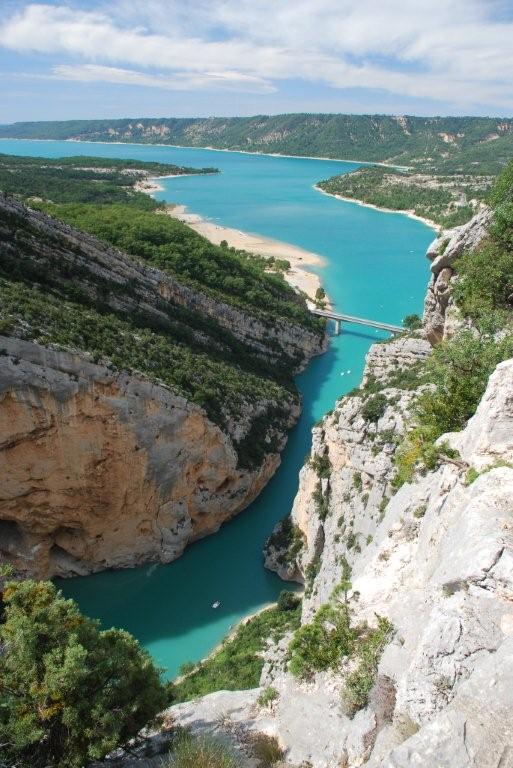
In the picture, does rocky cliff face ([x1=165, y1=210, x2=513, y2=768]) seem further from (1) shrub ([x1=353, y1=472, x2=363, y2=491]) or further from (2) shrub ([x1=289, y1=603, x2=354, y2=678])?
(1) shrub ([x1=353, y1=472, x2=363, y2=491])

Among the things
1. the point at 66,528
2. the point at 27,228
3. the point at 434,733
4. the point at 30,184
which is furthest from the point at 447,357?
the point at 30,184

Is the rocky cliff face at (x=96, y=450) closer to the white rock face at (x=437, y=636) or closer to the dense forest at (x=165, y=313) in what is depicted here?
the dense forest at (x=165, y=313)

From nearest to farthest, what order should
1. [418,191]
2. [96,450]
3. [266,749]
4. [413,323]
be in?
[266,749]
[96,450]
[413,323]
[418,191]

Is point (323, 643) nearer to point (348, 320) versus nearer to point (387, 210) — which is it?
point (348, 320)

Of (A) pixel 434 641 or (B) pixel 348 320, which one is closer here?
(A) pixel 434 641

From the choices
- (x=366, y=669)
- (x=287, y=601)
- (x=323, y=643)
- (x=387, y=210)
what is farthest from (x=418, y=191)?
(x=366, y=669)

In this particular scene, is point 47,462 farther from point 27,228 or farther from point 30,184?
point 30,184

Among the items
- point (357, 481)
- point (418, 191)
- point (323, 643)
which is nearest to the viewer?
point (323, 643)

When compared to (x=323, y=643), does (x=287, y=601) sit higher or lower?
lower
